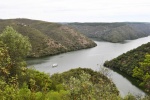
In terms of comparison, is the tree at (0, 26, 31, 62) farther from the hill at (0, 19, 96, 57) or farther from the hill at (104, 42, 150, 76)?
the hill at (0, 19, 96, 57)

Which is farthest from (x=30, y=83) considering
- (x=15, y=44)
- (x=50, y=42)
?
(x=50, y=42)

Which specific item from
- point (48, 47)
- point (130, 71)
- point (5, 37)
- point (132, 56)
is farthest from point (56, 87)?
point (48, 47)

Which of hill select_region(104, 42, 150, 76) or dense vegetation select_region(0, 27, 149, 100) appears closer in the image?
dense vegetation select_region(0, 27, 149, 100)

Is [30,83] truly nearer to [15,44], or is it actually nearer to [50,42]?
[15,44]

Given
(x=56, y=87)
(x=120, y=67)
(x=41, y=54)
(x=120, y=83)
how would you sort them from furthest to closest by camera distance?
1. (x=41, y=54)
2. (x=120, y=67)
3. (x=120, y=83)
4. (x=56, y=87)

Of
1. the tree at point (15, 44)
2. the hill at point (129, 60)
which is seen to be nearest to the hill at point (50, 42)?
the hill at point (129, 60)

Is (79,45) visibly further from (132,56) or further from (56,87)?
(56,87)

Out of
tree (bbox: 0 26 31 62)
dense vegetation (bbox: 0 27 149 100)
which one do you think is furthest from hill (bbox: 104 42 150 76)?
tree (bbox: 0 26 31 62)

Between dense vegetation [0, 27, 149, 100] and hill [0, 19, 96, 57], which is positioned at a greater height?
dense vegetation [0, 27, 149, 100]
